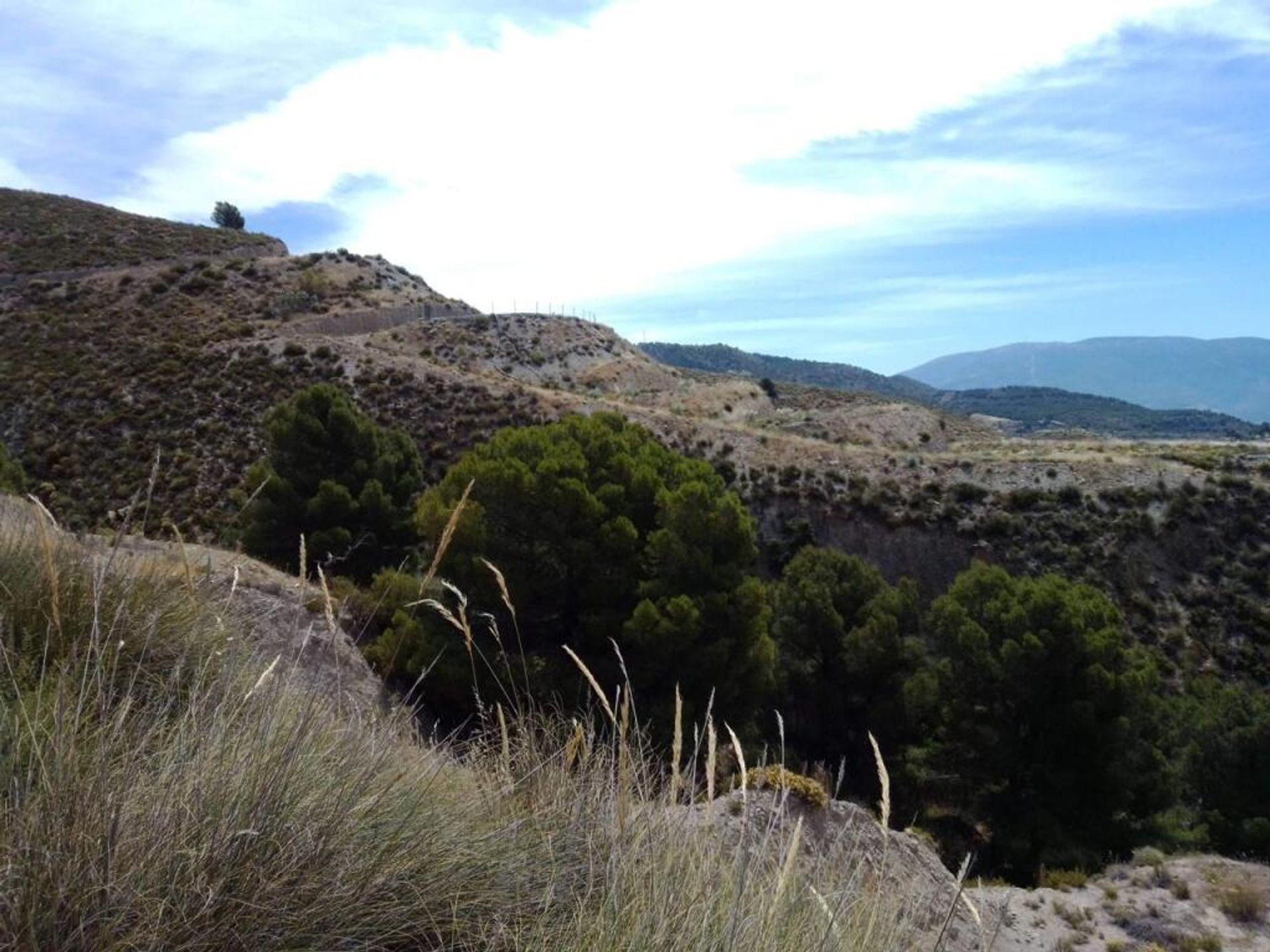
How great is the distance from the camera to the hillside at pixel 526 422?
31797 millimetres

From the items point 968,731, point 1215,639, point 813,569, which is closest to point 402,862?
point 968,731

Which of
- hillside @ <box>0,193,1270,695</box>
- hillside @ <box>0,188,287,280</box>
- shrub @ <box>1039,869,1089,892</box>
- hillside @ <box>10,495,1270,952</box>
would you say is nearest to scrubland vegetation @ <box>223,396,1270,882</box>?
shrub @ <box>1039,869,1089,892</box>

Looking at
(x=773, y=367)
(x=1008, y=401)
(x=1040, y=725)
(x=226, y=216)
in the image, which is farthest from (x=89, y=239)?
(x=1008, y=401)

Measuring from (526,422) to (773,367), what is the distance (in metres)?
142

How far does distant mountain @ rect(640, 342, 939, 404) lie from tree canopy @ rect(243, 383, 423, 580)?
5085 inches

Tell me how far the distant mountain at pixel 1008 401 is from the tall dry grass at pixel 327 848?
11507 cm

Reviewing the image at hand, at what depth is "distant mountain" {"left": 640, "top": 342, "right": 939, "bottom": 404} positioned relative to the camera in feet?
513

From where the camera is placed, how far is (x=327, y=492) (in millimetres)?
20312

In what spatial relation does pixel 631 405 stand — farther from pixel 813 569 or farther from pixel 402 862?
pixel 402 862

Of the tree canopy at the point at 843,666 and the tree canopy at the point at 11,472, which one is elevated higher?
the tree canopy at the point at 11,472

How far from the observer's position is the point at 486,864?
2.65 meters

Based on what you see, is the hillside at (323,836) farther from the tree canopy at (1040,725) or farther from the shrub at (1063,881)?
the tree canopy at (1040,725)

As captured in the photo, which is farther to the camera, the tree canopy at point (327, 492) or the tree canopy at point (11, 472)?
the tree canopy at point (327, 492)

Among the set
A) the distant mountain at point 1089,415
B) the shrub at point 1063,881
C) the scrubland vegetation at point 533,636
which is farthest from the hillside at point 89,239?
the distant mountain at point 1089,415
